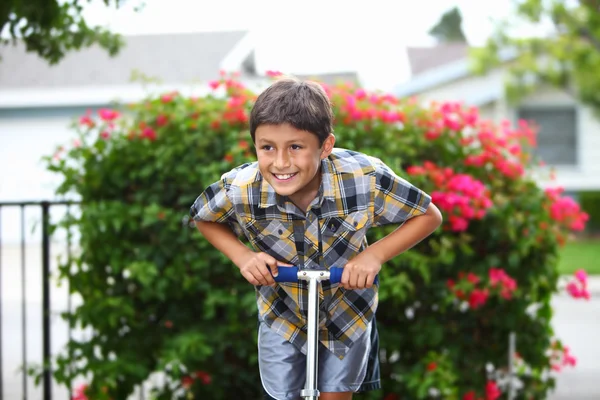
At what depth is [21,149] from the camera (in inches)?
784

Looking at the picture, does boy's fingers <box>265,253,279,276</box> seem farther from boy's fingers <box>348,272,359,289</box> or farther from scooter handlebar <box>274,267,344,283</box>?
boy's fingers <box>348,272,359,289</box>

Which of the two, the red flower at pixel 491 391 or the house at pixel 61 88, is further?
the house at pixel 61 88

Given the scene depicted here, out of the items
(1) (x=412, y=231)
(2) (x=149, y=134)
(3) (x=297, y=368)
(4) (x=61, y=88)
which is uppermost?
(4) (x=61, y=88)

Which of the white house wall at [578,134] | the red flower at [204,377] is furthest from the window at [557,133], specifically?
the red flower at [204,377]

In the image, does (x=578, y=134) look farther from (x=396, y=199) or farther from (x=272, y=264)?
(x=272, y=264)

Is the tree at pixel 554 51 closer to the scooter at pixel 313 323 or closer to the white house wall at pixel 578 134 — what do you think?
the white house wall at pixel 578 134

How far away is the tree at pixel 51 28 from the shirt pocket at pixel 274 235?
1678 millimetres

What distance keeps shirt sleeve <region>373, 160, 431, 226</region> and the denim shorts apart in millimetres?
442

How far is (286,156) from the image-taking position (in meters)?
2.56

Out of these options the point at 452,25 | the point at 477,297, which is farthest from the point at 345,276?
the point at 452,25

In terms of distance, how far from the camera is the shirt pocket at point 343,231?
277 cm

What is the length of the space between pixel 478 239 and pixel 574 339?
5127mm

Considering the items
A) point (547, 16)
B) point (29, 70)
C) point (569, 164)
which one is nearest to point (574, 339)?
point (547, 16)

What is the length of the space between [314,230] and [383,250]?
9.0 inches
